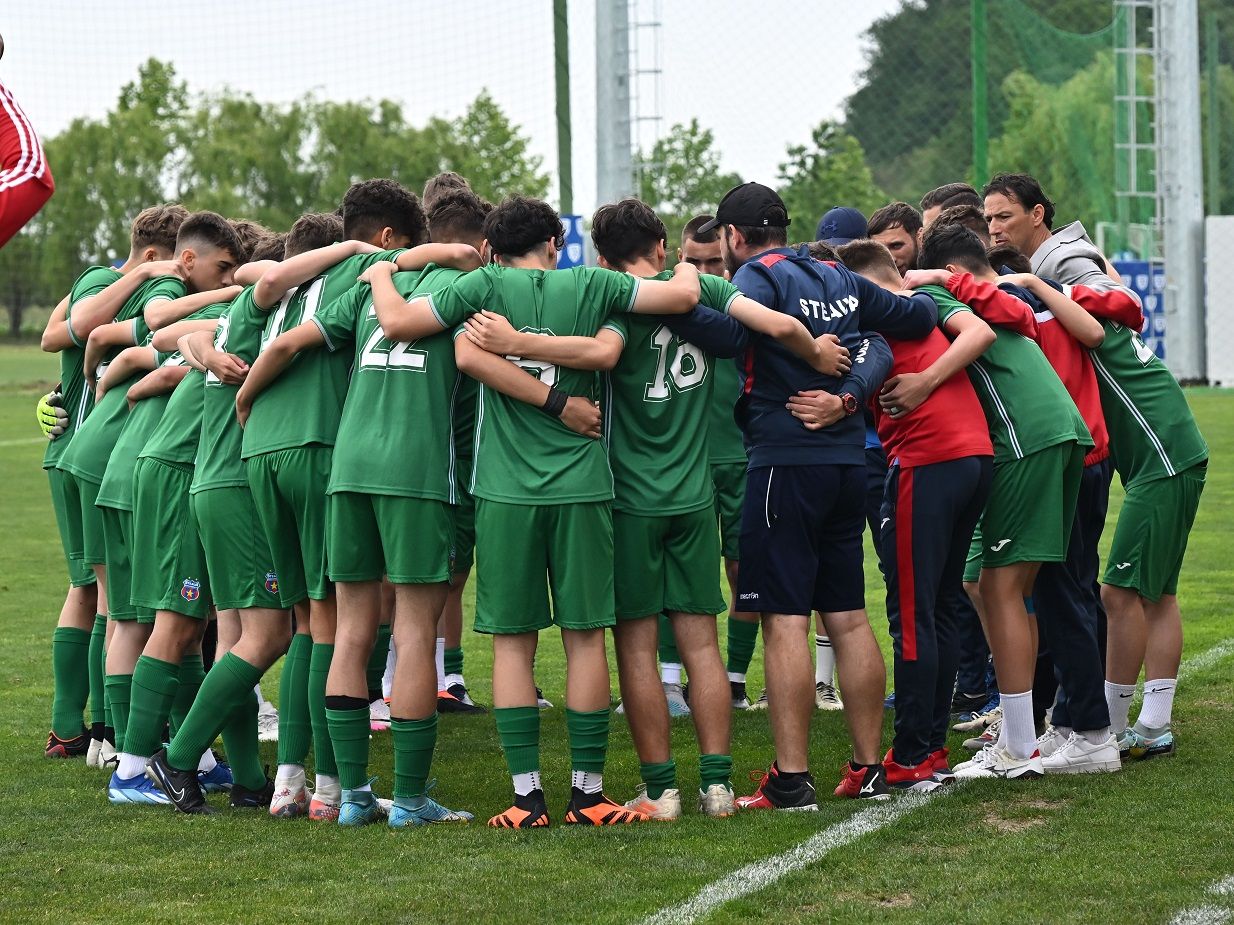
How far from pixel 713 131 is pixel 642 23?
11.5 meters

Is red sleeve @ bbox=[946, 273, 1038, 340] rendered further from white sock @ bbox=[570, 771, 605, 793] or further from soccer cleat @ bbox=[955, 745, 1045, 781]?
white sock @ bbox=[570, 771, 605, 793]

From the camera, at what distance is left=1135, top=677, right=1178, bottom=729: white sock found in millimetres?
6469

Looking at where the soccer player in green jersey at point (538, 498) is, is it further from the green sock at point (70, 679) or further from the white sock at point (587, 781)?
the green sock at point (70, 679)

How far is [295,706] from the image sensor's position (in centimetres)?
592

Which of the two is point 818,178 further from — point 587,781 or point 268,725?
point 587,781

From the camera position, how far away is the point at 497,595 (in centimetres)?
551

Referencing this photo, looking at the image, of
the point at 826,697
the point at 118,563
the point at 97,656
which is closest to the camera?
the point at 118,563

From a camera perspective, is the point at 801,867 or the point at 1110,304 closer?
the point at 801,867

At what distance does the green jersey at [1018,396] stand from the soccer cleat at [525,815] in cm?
221

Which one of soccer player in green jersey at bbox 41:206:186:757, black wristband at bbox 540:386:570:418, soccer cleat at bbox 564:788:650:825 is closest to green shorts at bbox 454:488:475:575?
black wristband at bbox 540:386:570:418

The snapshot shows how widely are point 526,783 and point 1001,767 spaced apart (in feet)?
6.23

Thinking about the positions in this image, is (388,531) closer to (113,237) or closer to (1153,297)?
(1153,297)

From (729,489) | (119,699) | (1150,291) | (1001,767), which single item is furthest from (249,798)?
(1150,291)

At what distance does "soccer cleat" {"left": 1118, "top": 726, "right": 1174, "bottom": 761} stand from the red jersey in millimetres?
1393
